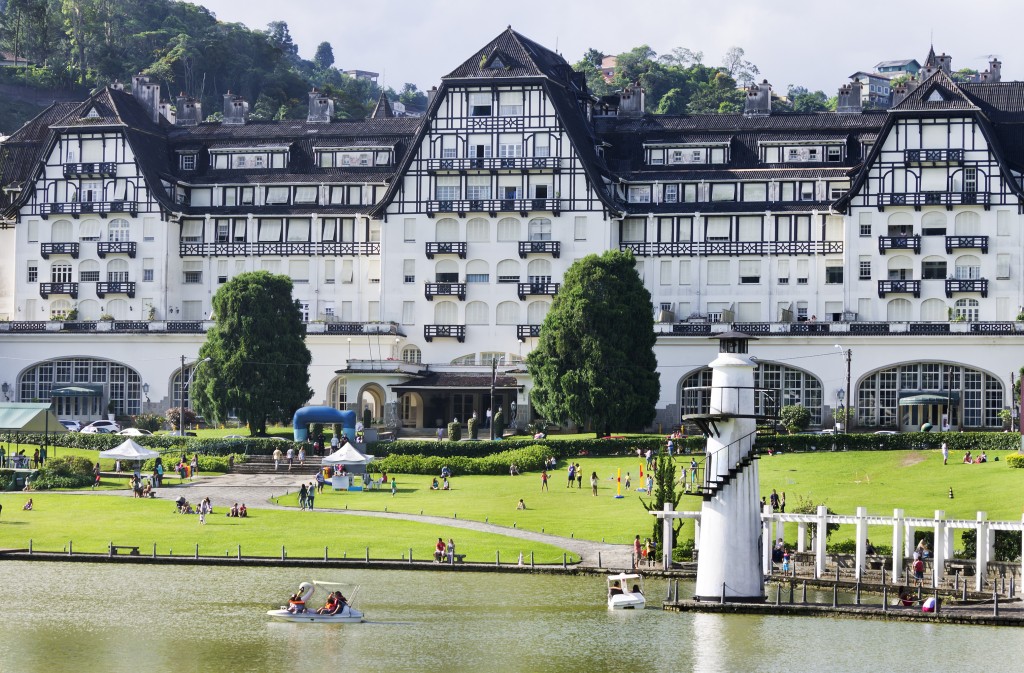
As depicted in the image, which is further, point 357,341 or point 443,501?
point 357,341

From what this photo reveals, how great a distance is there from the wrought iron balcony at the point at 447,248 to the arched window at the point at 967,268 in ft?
109

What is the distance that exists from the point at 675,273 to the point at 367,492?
1513 inches

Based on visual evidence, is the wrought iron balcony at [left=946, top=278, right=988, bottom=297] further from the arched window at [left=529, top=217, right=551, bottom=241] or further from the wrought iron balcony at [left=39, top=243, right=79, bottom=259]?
the wrought iron balcony at [left=39, top=243, right=79, bottom=259]

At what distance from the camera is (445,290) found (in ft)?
424

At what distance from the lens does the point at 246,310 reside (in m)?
116

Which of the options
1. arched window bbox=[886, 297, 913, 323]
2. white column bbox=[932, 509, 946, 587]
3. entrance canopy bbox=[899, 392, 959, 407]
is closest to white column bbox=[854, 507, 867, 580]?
white column bbox=[932, 509, 946, 587]

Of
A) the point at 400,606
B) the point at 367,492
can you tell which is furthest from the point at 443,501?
the point at 400,606

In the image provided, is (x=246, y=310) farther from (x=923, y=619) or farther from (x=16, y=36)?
(x=16, y=36)

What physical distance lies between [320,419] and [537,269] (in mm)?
24769

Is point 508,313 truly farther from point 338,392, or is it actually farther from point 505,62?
point 505,62

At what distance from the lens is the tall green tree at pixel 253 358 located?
377 ft

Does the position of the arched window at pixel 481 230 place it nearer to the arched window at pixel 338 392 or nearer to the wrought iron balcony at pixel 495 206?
the wrought iron balcony at pixel 495 206

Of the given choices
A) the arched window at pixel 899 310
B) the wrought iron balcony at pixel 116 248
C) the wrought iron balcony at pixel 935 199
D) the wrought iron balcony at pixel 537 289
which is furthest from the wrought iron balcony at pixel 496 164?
the arched window at pixel 899 310

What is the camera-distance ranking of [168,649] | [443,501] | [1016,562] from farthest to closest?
[443,501] → [1016,562] → [168,649]
